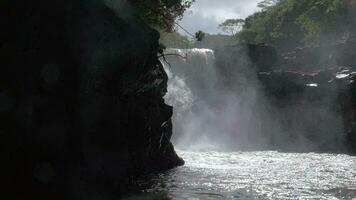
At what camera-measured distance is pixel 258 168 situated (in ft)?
80.9

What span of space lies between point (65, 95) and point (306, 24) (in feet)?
182

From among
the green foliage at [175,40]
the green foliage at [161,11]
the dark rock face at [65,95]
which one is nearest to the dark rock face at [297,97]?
the green foliage at [175,40]

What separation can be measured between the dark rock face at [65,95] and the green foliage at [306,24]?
4719cm

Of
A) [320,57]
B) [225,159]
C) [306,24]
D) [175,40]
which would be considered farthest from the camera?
[306,24]

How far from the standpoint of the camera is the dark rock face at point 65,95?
12445 millimetres

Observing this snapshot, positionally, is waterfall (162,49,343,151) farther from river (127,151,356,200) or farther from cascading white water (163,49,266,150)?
river (127,151,356,200)

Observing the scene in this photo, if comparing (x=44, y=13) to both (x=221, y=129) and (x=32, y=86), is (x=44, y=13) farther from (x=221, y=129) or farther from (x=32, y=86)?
(x=221, y=129)

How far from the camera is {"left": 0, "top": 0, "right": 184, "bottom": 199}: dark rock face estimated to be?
12445 millimetres

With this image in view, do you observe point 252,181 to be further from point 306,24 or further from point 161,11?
point 306,24

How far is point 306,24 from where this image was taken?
64.2m

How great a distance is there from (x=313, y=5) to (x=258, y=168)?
46.4 meters

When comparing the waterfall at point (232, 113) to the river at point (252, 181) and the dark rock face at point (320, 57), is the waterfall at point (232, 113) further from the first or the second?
the river at point (252, 181)

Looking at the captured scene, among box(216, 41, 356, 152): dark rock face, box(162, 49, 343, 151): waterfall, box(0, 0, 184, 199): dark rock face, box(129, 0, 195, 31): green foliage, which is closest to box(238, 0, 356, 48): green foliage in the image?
box(216, 41, 356, 152): dark rock face

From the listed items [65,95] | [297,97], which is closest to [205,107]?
[297,97]
